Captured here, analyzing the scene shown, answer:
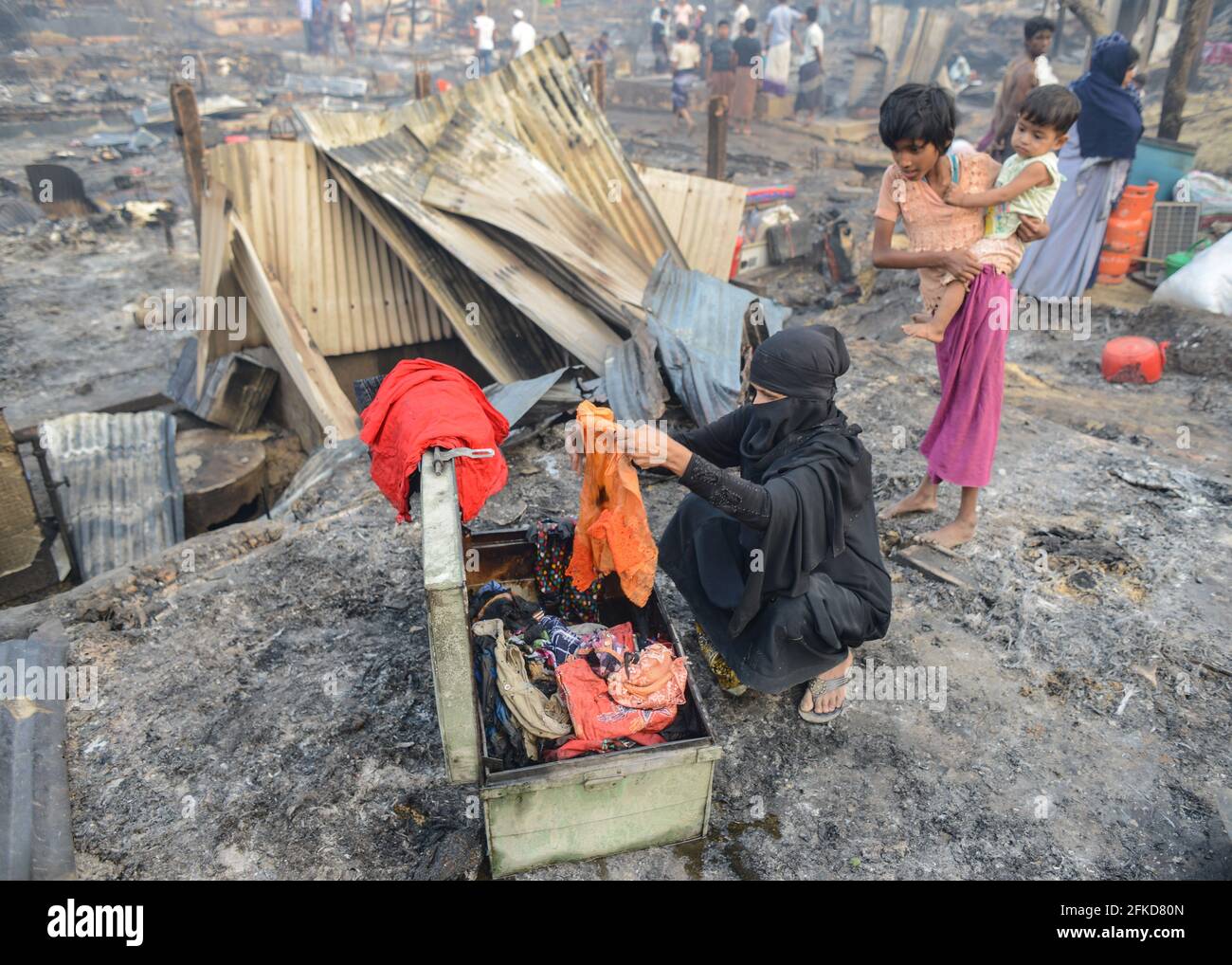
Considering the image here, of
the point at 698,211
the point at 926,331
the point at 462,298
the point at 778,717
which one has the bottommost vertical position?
the point at 778,717

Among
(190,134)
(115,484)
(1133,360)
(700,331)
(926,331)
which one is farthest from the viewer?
(190,134)

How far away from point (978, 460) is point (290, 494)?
3.84m

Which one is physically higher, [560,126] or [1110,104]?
[1110,104]

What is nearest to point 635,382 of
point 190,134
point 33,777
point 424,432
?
point 424,432

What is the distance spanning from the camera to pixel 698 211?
25.0ft

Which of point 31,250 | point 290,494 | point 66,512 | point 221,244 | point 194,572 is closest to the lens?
point 194,572

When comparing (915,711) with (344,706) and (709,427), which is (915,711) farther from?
(344,706)

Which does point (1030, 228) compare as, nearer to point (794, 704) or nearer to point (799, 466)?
point (799, 466)

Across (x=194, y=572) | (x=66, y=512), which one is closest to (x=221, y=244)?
(x=66, y=512)

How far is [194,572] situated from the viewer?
4.04 meters

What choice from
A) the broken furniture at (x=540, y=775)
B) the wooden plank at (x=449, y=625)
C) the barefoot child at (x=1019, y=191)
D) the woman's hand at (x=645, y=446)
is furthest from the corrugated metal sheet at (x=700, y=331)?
the wooden plank at (x=449, y=625)

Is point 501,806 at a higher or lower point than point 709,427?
lower

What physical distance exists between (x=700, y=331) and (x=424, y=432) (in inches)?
128

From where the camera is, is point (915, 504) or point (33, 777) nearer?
point (33, 777)
